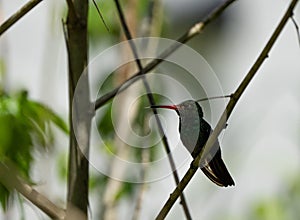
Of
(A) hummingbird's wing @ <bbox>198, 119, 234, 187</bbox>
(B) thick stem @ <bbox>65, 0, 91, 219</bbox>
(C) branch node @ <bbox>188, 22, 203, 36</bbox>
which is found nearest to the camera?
(A) hummingbird's wing @ <bbox>198, 119, 234, 187</bbox>

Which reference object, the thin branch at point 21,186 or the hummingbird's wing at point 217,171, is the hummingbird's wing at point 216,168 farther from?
the thin branch at point 21,186

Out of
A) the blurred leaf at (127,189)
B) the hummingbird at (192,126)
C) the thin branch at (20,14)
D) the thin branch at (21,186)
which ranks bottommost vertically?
the thin branch at (21,186)

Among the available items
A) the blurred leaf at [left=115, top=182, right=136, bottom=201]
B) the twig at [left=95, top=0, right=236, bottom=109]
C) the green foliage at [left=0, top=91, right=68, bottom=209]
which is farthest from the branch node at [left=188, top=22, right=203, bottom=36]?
the blurred leaf at [left=115, top=182, right=136, bottom=201]

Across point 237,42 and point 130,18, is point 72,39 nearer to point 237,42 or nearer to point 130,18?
point 130,18

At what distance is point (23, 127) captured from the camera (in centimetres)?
190

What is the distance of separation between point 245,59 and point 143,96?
3.41ft

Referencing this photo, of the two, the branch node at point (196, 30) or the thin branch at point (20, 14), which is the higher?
the branch node at point (196, 30)

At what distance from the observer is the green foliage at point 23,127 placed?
1.87 meters

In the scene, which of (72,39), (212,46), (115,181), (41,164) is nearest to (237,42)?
(212,46)

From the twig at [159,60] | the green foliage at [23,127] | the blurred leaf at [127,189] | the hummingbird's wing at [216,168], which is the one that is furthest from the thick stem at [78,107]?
the blurred leaf at [127,189]

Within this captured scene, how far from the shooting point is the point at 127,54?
119 inches

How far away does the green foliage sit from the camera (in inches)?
73.6

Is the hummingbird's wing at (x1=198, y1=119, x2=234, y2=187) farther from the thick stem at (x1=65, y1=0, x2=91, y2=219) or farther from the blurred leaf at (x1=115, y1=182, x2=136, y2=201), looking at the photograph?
the blurred leaf at (x1=115, y1=182, x2=136, y2=201)

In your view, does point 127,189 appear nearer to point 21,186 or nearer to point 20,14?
point 21,186
